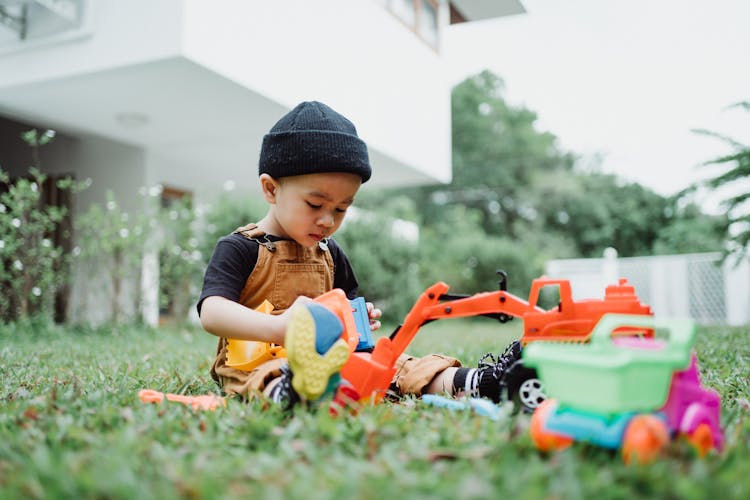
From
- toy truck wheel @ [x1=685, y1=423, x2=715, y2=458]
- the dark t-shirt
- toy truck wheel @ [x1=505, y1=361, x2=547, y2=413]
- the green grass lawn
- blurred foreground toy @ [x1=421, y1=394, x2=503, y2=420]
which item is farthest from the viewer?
the dark t-shirt

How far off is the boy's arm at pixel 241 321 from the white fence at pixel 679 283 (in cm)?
1127

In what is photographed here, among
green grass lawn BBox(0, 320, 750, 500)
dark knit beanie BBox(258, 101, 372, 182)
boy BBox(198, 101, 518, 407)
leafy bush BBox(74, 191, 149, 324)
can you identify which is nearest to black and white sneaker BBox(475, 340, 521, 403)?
boy BBox(198, 101, 518, 407)

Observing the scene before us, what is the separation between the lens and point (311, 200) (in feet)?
6.87

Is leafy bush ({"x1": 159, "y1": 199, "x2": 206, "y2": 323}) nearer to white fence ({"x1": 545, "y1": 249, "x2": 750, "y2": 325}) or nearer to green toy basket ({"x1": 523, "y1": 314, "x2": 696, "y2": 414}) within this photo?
green toy basket ({"x1": 523, "y1": 314, "x2": 696, "y2": 414})

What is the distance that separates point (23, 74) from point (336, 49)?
125 inches

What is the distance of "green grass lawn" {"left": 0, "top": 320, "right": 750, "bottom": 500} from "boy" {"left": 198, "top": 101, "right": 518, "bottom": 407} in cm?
23

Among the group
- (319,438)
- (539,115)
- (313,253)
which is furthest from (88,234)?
(539,115)

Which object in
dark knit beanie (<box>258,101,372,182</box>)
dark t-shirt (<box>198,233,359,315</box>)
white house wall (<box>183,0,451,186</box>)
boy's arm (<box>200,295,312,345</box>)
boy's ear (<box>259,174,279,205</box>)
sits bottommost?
boy's arm (<box>200,295,312,345</box>)

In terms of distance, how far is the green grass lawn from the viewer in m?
1.08

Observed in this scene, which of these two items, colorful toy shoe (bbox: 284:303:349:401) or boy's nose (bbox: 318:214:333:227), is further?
boy's nose (bbox: 318:214:333:227)

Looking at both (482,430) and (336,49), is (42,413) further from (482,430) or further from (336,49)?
(336,49)

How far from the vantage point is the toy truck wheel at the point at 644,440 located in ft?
3.99

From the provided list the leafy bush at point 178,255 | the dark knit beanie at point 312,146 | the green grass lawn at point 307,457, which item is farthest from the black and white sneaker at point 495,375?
the leafy bush at point 178,255

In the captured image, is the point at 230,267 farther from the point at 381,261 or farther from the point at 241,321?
the point at 381,261
